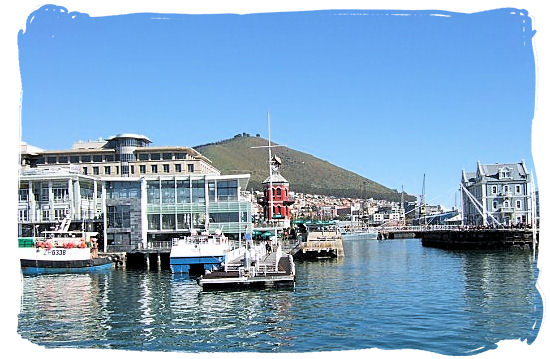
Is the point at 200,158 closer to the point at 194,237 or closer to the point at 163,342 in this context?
the point at 194,237

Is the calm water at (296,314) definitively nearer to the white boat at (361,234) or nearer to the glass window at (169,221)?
the glass window at (169,221)

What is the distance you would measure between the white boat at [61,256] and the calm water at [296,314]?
18.2 ft

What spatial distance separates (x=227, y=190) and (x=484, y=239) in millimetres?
30135

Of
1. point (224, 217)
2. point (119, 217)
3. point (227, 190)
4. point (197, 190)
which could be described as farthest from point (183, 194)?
point (119, 217)

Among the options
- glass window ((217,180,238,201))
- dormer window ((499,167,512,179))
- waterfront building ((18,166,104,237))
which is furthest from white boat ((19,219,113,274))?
dormer window ((499,167,512,179))

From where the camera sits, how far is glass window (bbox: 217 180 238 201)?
4684cm

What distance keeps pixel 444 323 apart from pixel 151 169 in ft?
160

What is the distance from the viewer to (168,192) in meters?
46.5

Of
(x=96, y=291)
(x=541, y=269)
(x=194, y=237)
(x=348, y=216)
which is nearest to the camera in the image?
(x=541, y=269)

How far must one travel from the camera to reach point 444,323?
570 inches

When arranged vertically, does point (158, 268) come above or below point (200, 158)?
below

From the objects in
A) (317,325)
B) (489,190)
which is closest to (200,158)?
(489,190)

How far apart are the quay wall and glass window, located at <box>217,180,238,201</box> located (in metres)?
26.0

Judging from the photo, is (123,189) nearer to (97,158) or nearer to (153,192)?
(153,192)
